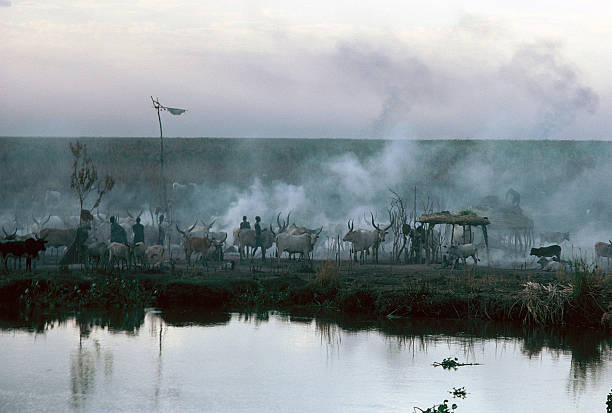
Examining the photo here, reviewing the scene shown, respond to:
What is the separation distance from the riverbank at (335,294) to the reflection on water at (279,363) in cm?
58

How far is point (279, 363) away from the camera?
1553 cm

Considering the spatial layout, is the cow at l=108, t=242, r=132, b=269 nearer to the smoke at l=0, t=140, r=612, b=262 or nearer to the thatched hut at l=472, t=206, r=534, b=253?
the smoke at l=0, t=140, r=612, b=262

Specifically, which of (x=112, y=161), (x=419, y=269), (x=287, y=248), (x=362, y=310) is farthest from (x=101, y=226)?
(x=112, y=161)

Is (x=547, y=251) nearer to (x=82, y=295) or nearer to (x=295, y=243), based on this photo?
(x=295, y=243)

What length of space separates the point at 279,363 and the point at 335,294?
6.09 metres

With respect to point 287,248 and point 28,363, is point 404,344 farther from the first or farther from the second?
point 287,248

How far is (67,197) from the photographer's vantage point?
52.4 m

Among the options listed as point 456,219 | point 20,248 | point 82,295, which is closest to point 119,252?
point 20,248

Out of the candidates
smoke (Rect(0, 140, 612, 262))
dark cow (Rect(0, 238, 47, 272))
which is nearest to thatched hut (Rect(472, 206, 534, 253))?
smoke (Rect(0, 140, 612, 262))

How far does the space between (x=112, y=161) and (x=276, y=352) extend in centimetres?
5709

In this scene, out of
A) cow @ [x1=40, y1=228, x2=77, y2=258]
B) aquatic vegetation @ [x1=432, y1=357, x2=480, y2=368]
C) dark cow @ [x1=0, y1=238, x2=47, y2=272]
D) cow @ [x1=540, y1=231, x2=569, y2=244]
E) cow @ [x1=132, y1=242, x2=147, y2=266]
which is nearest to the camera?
aquatic vegetation @ [x1=432, y1=357, x2=480, y2=368]

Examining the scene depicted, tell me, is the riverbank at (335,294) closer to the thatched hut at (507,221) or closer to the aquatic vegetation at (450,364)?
the aquatic vegetation at (450,364)

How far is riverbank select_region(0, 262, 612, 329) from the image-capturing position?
62.6 feet

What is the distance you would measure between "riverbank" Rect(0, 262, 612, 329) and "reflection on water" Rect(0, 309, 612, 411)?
58cm
